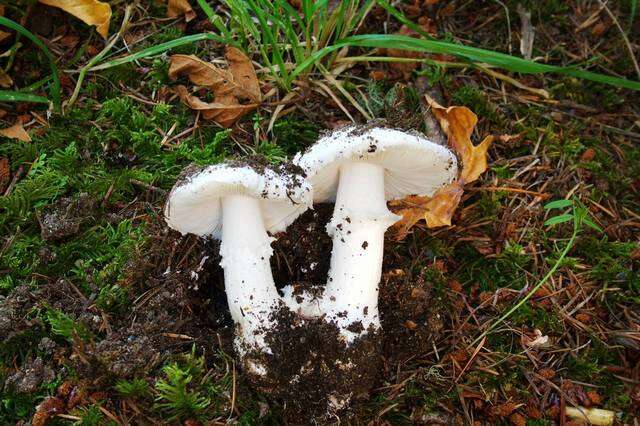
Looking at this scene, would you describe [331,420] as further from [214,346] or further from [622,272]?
[622,272]

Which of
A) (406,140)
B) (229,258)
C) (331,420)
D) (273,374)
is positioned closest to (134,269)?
(229,258)

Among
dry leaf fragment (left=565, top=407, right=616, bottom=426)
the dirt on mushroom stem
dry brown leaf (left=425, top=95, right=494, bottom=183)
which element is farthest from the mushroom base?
dry brown leaf (left=425, top=95, right=494, bottom=183)

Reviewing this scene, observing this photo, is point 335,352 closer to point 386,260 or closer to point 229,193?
point 386,260

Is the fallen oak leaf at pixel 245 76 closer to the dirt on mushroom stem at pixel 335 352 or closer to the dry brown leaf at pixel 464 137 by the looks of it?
the dry brown leaf at pixel 464 137

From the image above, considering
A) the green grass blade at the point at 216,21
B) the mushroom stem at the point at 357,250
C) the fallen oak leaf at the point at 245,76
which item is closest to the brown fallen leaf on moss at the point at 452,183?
the mushroom stem at the point at 357,250

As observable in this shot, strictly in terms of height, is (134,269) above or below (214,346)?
above

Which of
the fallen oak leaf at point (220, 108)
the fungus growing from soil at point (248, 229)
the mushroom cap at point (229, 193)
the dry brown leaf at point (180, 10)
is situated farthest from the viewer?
the dry brown leaf at point (180, 10)

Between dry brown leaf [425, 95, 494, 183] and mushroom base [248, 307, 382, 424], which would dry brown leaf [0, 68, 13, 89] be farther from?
dry brown leaf [425, 95, 494, 183]
